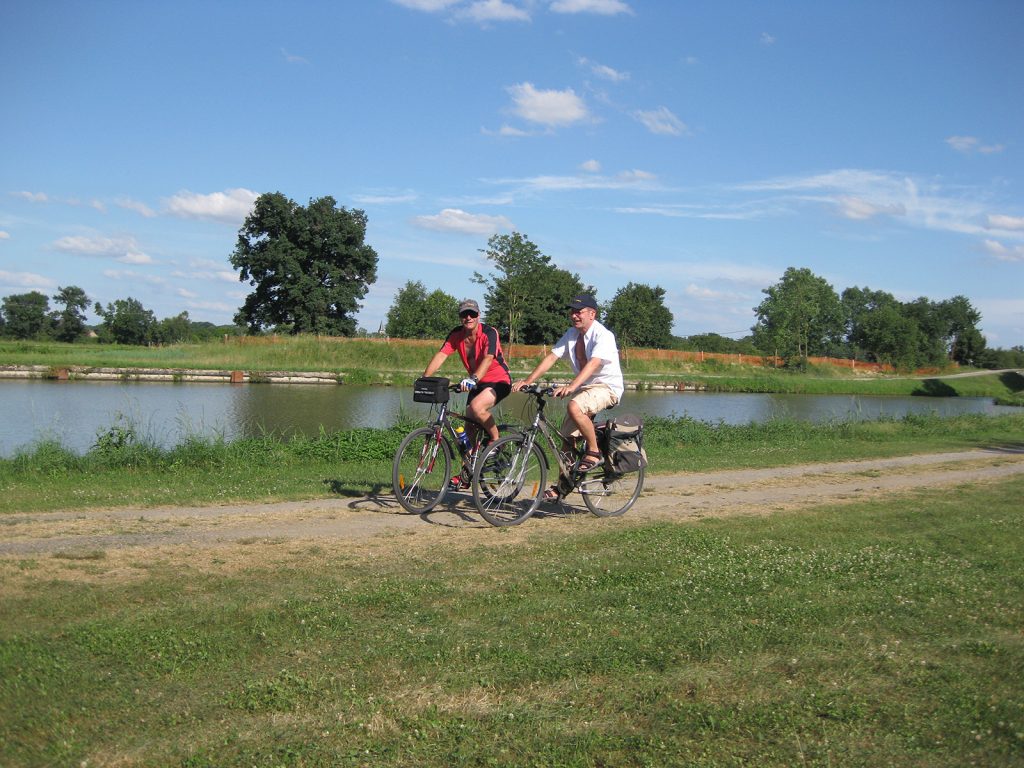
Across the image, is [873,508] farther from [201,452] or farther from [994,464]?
[201,452]

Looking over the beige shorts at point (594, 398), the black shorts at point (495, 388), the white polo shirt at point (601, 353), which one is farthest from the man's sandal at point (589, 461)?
the black shorts at point (495, 388)

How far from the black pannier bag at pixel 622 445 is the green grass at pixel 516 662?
211cm

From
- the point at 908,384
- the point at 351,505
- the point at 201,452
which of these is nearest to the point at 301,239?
the point at 908,384

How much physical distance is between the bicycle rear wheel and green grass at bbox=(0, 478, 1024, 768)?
2050mm

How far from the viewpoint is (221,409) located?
28.5m

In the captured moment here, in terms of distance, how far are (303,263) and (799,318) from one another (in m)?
42.6

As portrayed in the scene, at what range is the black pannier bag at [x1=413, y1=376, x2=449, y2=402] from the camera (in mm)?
7996

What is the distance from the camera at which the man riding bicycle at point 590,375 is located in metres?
8.16

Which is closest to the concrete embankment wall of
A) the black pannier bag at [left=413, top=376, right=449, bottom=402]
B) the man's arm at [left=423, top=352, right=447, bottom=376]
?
the man's arm at [left=423, top=352, right=447, bottom=376]

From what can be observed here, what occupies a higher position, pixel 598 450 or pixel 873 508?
pixel 598 450

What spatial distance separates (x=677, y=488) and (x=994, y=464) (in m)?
6.58

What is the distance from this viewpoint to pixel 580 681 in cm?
401

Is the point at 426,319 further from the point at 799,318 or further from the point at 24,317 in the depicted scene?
the point at 24,317

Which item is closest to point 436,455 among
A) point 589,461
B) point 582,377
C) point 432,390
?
point 432,390
